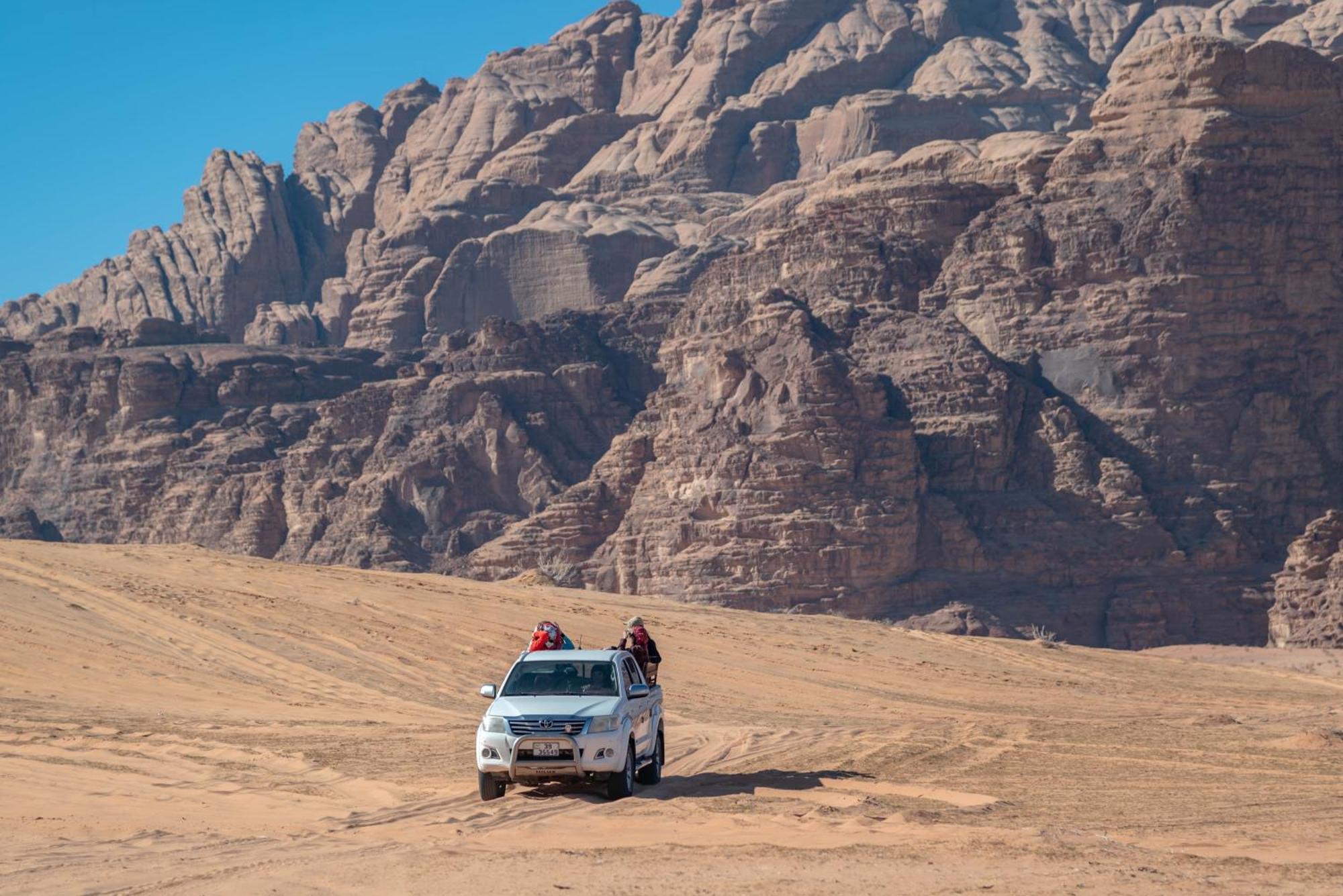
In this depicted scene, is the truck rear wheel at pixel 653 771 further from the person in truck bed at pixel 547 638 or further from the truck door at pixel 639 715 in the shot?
the person in truck bed at pixel 547 638

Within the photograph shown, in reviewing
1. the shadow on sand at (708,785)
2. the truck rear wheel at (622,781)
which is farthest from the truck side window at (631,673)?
the shadow on sand at (708,785)

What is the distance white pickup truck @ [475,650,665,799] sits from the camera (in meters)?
19.4

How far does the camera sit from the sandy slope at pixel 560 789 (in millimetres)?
16422

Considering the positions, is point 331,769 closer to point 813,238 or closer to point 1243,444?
point 1243,444

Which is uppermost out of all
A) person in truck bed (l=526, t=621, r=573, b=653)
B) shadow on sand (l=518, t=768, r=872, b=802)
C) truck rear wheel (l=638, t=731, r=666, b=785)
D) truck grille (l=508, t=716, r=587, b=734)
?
person in truck bed (l=526, t=621, r=573, b=653)

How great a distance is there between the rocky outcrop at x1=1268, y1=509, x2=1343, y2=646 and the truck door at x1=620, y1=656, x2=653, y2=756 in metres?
52.5

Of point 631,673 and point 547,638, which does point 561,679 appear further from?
point 547,638

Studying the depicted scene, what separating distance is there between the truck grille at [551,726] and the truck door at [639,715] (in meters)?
0.91

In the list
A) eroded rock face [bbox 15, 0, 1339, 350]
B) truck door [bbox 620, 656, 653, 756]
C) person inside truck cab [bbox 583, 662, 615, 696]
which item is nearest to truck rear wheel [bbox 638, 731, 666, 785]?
truck door [bbox 620, 656, 653, 756]

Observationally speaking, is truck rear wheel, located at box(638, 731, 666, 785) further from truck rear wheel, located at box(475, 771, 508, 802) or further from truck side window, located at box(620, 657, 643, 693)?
truck rear wheel, located at box(475, 771, 508, 802)

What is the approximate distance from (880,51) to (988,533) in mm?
102953

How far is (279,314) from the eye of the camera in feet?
581

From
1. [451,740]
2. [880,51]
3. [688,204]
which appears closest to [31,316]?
[688,204]

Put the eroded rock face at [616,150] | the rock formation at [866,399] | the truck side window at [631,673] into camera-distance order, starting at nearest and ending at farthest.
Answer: the truck side window at [631,673], the rock formation at [866,399], the eroded rock face at [616,150]
